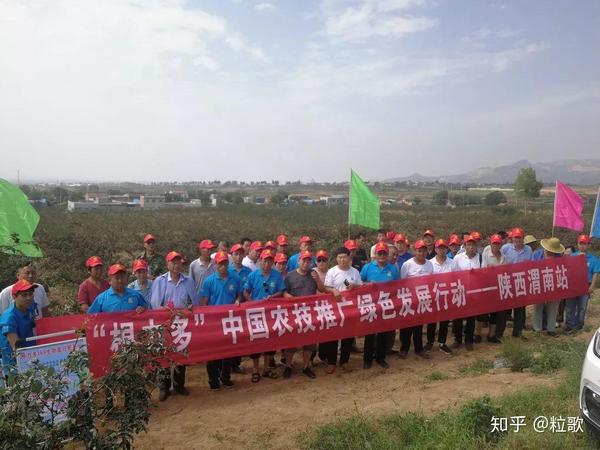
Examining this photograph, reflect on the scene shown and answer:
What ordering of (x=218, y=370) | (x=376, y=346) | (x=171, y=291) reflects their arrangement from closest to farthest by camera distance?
(x=171, y=291), (x=218, y=370), (x=376, y=346)

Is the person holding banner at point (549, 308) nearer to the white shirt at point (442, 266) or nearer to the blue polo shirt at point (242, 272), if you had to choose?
the white shirt at point (442, 266)

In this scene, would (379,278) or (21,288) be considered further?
(379,278)

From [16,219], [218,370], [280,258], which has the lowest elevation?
[218,370]

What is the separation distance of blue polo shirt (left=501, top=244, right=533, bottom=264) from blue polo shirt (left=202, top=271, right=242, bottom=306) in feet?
15.9

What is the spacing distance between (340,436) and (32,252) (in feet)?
14.8

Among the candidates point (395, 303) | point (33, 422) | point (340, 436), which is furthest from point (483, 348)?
point (33, 422)

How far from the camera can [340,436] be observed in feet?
13.5

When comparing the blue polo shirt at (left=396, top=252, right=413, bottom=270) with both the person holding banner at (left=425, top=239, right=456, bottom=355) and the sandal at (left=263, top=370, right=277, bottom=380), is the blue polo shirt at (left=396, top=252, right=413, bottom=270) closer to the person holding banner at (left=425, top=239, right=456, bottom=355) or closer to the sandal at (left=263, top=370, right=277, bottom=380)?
the person holding banner at (left=425, top=239, right=456, bottom=355)

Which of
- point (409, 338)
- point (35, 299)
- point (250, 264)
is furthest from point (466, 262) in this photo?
point (35, 299)

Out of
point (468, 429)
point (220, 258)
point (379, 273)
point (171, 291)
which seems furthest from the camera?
point (379, 273)

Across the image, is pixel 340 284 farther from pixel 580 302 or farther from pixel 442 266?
pixel 580 302

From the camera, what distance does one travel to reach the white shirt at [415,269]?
22.5ft

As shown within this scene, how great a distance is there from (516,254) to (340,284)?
3.56 m

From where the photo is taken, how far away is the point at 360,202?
9680 millimetres
